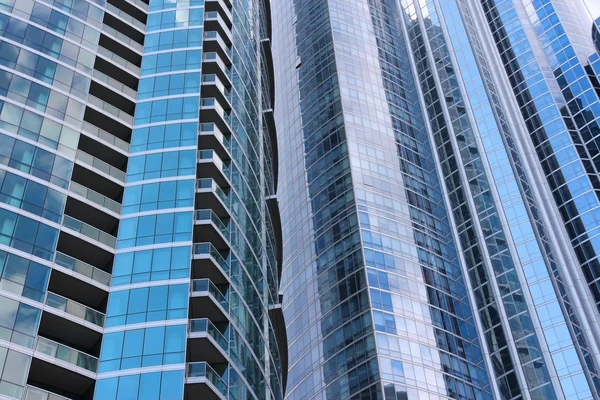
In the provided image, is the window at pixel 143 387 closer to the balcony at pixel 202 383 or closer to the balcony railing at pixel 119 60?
the balcony at pixel 202 383

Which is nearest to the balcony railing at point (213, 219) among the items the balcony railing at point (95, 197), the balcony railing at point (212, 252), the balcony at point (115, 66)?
the balcony railing at point (212, 252)

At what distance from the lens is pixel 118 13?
71.2m

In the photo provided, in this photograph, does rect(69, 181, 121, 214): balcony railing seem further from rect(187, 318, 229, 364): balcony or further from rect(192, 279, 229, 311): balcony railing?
rect(187, 318, 229, 364): balcony

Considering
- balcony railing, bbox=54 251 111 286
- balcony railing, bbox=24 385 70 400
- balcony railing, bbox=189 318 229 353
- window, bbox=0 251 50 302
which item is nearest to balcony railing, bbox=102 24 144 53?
balcony railing, bbox=54 251 111 286

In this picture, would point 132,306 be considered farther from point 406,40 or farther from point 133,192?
point 406,40

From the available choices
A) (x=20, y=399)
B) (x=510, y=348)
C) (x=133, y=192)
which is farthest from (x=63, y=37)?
(x=510, y=348)

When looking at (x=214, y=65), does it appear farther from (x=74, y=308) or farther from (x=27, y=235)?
(x=74, y=308)

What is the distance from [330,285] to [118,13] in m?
46.8

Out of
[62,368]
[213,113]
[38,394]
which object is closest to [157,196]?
[213,113]

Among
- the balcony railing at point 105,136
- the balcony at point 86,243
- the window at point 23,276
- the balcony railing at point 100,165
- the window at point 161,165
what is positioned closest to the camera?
the window at point 23,276

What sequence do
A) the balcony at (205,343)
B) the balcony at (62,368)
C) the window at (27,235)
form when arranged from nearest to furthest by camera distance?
1. the balcony at (62,368)
2. the window at (27,235)
3. the balcony at (205,343)

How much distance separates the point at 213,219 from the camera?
6044 cm

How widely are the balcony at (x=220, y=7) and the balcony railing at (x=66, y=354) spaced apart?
126 feet

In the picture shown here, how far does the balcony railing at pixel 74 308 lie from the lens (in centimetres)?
5031
